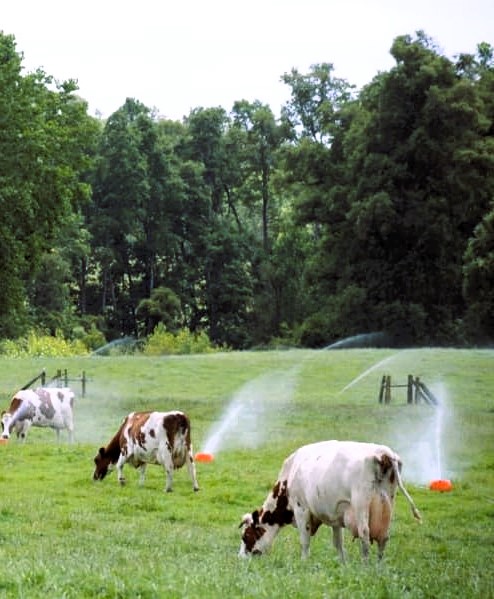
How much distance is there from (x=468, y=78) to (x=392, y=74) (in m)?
5.40

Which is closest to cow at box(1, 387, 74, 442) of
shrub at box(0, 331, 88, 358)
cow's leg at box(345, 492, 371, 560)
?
cow's leg at box(345, 492, 371, 560)

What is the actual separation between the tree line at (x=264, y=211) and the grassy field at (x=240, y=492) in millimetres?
Answer: 8390

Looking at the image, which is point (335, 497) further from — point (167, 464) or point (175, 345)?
point (175, 345)

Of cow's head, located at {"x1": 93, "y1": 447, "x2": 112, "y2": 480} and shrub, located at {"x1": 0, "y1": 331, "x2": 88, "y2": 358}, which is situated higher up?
shrub, located at {"x1": 0, "y1": 331, "x2": 88, "y2": 358}

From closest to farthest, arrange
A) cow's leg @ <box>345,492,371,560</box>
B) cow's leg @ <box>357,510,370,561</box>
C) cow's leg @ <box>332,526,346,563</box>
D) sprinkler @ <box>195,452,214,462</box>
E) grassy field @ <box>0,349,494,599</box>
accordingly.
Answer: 1. grassy field @ <box>0,349,494,599</box>
2. cow's leg @ <box>357,510,370,561</box>
3. cow's leg @ <box>345,492,371,560</box>
4. cow's leg @ <box>332,526,346,563</box>
5. sprinkler @ <box>195,452,214,462</box>

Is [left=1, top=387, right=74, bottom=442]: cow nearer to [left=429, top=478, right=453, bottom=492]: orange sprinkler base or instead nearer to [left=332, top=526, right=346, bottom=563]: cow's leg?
[left=429, top=478, right=453, bottom=492]: orange sprinkler base

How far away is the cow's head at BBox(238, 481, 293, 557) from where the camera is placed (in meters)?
15.2

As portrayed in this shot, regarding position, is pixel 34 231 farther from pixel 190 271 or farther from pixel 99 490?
pixel 190 271

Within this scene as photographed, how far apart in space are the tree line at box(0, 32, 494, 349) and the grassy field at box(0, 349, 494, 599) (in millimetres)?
8390

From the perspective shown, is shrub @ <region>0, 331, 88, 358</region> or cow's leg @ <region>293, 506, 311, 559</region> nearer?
cow's leg @ <region>293, 506, 311, 559</region>

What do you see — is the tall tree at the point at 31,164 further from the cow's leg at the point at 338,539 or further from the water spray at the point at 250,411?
the cow's leg at the point at 338,539

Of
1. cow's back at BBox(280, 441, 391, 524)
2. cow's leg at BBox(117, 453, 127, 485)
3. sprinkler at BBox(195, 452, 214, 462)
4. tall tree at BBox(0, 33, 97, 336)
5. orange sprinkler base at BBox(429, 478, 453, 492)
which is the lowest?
orange sprinkler base at BBox(429, 478, 453, 492)

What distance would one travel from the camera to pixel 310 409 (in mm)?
43031

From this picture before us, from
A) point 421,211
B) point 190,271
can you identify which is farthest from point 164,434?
point 190,271
